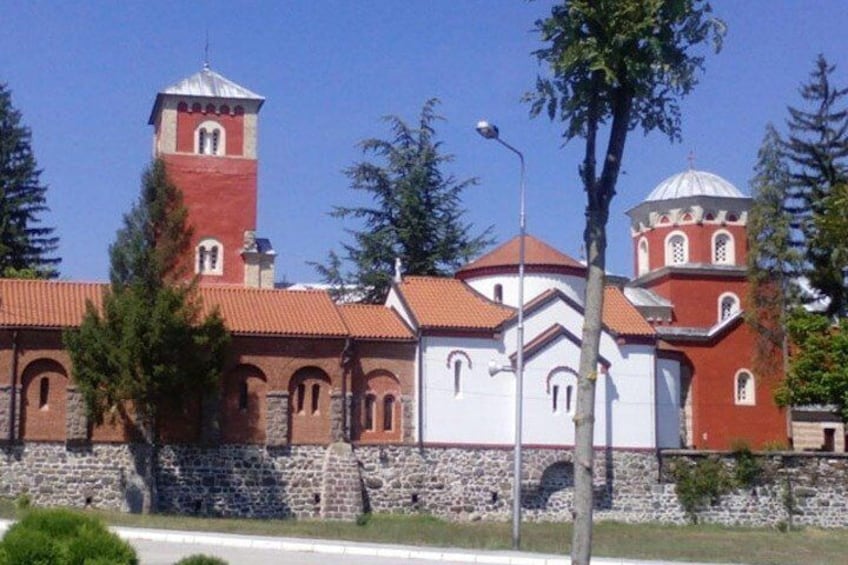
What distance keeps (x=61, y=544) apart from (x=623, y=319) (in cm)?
2889

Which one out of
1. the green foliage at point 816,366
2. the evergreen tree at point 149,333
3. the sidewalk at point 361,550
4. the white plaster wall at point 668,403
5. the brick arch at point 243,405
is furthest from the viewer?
the green foliage at point 816,366

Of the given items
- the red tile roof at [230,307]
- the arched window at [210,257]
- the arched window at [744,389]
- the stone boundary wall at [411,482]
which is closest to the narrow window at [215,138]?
the arched window at [210,257]

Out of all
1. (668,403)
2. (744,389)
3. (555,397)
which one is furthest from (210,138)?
(744,389)

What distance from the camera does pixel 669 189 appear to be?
51.9m

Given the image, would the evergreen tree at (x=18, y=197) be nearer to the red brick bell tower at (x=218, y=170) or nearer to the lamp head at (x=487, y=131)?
the red brick bell tower at (x=218, y=170)

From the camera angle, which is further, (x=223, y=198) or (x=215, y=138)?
(x=215, y=138)

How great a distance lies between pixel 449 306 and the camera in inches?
1592

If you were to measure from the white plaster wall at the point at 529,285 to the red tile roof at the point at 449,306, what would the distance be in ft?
1.74

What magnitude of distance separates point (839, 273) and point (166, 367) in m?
23.8

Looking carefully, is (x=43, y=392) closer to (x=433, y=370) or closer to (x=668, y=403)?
(x=433, y=370)

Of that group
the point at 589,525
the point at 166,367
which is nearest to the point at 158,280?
the point at 166,367

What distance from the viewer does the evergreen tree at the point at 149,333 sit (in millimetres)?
34312

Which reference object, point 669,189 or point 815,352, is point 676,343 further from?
point 669,189

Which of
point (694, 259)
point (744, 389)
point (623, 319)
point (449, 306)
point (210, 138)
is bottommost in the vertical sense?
point (744, 389)
